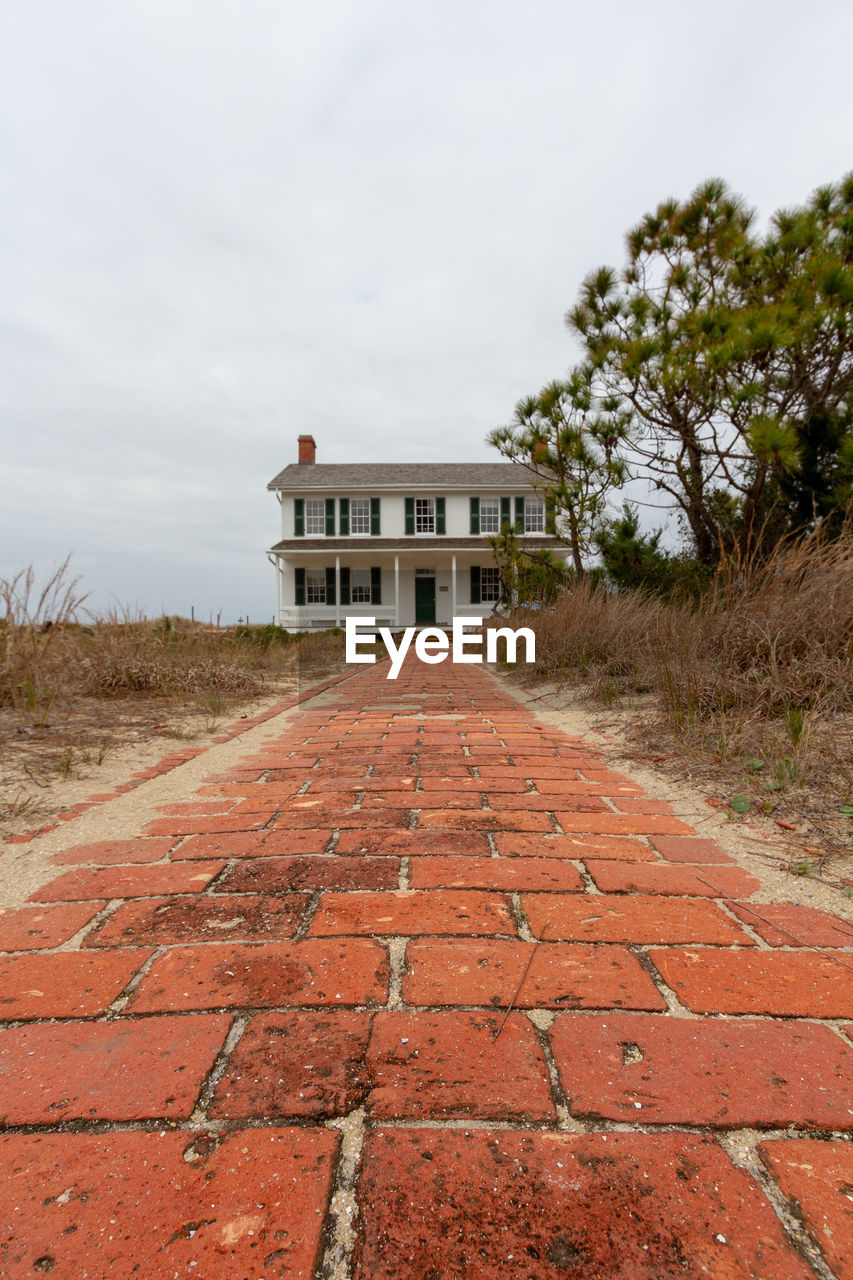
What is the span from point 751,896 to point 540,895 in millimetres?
547

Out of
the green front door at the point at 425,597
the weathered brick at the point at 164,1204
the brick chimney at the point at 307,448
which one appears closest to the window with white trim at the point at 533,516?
the green front door at the point at 425,597

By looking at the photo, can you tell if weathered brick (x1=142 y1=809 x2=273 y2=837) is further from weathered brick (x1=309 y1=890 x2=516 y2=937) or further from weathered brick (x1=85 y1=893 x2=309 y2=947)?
weathered brick (x1=309 y1=890 x2=516 y2=937)

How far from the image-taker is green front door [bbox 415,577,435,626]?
21.7 metres

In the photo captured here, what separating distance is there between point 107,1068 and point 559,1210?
0.70 m

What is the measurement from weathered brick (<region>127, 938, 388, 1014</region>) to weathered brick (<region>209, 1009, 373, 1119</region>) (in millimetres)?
56

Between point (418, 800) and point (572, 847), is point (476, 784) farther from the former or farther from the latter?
point (572, 847)

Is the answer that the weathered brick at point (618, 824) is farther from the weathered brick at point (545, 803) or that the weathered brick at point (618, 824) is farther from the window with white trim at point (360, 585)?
the window with white trim at point (360, 585)

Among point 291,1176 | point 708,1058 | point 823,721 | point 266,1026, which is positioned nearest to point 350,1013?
point 266,1026

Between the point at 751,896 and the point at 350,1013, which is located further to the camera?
the point at 751,896

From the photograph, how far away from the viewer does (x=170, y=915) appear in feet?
4.92

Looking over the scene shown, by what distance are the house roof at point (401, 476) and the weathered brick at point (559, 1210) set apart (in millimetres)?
19731

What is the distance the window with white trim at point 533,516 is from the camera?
2070 centimetres

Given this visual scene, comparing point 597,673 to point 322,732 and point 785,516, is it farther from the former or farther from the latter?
point 785,516

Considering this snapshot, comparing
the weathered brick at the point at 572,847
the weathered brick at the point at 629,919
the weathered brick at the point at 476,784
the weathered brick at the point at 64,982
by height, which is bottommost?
the weathered brick at the point at 64,982
